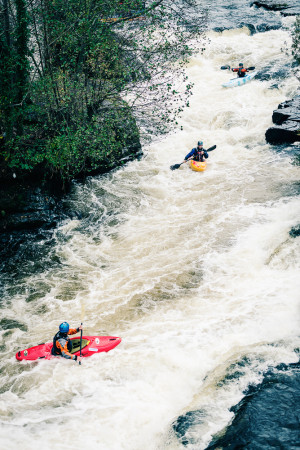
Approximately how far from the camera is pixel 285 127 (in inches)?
519

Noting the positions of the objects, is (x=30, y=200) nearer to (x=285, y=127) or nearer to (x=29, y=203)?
(x=29, y=203)

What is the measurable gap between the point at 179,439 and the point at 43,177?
796 cm

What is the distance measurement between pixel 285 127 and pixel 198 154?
3.18m

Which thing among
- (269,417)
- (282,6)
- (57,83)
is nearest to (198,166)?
(57,83)

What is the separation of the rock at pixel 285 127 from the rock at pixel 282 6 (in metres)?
12.0

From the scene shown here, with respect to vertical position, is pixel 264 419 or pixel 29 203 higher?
pixel 29 203

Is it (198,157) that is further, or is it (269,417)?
(198,157)

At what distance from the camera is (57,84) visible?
10516mm

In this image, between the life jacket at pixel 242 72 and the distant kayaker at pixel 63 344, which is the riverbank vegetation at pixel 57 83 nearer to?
the distant kayaker at pixel 63 344

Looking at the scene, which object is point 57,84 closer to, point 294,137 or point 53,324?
point 53,324

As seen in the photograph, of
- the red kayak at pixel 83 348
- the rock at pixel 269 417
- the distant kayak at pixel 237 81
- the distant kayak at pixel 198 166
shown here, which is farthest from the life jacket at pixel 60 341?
the distant kayak at pixel 237 81

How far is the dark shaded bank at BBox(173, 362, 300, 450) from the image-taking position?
4.67 metres

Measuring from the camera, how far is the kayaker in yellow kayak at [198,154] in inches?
502

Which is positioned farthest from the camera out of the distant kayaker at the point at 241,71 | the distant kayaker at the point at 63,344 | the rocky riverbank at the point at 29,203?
the distant kayaker at the point at 241,71
